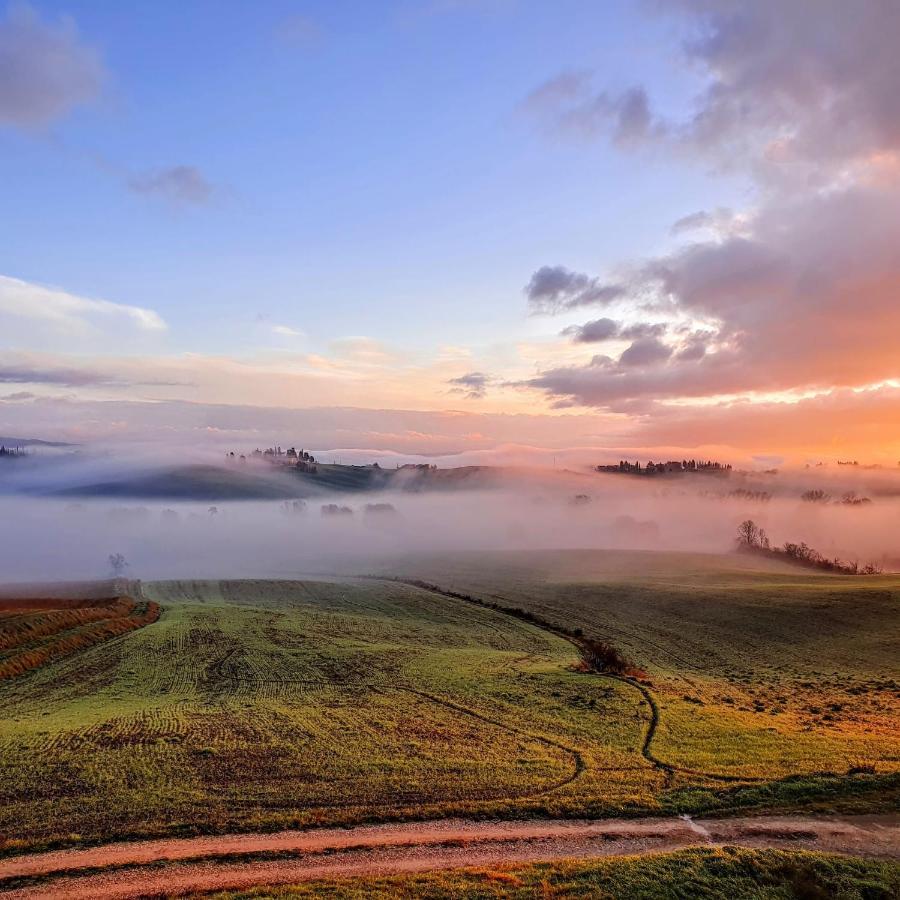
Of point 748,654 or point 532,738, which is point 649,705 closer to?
point 532,738

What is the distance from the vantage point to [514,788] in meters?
23.5

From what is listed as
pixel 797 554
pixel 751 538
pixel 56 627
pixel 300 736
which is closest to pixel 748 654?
pixel 300 736

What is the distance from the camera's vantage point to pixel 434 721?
3234 cm

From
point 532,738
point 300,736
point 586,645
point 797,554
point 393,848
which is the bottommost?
point 797,554

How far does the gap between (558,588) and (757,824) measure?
76195 millimetres

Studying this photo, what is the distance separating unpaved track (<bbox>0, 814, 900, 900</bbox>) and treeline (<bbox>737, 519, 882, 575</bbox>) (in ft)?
456

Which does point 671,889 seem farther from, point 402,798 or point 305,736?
point 305,736

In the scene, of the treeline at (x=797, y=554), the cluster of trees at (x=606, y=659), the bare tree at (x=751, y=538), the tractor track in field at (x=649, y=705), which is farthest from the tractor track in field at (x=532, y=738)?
the bare tree at (x=751, y=538)

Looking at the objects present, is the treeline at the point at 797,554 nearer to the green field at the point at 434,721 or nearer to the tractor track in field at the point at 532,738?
the green field at the point at 434,721

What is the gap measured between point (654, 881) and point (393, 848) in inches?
287

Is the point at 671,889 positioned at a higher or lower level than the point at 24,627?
higher

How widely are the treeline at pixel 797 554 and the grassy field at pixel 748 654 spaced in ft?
152

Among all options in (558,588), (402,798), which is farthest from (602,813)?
(558,588)

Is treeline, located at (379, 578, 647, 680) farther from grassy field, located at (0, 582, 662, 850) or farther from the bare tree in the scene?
the bare tree
